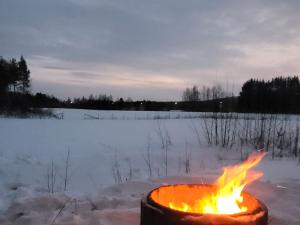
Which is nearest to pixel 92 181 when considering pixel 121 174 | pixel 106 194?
pixel 121 174

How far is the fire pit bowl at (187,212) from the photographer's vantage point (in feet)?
6.26

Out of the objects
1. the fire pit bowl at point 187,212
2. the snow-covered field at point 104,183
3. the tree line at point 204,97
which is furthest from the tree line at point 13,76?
the fire pit bowl at point 187,212

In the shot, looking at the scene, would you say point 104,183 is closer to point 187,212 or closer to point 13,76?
point 187,212

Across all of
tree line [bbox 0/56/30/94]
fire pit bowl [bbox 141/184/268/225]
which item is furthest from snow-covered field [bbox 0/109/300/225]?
tree line [bbox 0/56/30/94]

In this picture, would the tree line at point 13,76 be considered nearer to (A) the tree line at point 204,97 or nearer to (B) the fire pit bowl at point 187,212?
(A) the tree line at point 204,97

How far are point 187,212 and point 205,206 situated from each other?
417 millimetres

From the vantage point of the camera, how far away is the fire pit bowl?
191 cm

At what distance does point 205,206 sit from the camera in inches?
90.5

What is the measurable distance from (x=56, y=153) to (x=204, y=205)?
21.7 feet

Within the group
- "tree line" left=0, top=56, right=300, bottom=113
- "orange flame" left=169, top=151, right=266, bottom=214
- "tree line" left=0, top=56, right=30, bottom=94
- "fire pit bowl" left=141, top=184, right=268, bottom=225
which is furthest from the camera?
"tree line" left=0, top=56, right=30, bottom=94

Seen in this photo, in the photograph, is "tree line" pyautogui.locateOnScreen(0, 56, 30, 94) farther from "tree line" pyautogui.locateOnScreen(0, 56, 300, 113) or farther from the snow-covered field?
the snow-covered field

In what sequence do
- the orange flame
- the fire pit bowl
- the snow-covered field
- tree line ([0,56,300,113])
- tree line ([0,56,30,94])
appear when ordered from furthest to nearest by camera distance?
tree line ([0,56,30,94]) → tree line ([0,56,300,113]) → the snow-covered field → the orange flame → the fire pit bowl

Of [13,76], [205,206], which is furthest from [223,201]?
[13,76]

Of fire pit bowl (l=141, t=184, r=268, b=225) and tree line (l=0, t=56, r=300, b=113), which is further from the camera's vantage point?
tree line (l=0, t=56, r=300, b=113)
